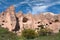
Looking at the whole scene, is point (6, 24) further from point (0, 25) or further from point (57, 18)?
point (57, 18)

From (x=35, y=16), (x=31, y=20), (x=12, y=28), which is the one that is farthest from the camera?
(x=35, y=16)

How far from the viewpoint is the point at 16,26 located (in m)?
52.3

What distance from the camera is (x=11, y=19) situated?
5359cm

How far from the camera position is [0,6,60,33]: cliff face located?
52.3m

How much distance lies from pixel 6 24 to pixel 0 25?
4.44ft

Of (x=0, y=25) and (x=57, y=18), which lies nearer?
(x=0, y=25)

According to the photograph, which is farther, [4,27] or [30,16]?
[30,16]

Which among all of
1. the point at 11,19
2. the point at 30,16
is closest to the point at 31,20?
the point at 30,16

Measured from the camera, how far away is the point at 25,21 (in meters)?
54.7

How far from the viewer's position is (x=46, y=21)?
55375 millimetres

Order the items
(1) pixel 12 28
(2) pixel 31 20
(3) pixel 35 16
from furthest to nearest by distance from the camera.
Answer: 1. (3) pixel 35 16
2. (2) pixel 31 20
3. (1) pixel 12 28

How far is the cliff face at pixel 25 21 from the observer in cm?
5227

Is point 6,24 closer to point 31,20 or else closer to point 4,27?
point 4,27

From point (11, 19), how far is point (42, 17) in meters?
7.81
